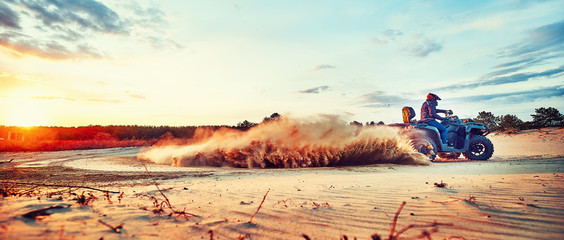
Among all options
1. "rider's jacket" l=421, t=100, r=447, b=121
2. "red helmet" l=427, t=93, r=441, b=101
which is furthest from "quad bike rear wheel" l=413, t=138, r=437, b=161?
"red helmet" l=427, t=93, r=441, b=101

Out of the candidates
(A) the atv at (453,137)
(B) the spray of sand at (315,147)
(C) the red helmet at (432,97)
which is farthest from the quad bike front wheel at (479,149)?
(B) the spray of sand at (315,147)

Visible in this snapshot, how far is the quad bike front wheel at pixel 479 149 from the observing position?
11.7 metres

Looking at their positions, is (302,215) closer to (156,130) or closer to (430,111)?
(430,111)

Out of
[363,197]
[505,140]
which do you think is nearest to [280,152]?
[363,197]

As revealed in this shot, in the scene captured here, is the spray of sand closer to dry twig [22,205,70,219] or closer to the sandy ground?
the sandy ground

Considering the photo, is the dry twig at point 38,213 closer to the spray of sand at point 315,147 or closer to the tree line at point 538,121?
the spray of sand at point 315,147

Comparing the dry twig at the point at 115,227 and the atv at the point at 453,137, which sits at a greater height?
the atv at the point at 453,137

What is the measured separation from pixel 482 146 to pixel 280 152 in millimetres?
8867

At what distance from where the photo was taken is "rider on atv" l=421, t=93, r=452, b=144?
1182 centimetres

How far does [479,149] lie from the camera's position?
12102mm

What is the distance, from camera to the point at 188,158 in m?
12.5

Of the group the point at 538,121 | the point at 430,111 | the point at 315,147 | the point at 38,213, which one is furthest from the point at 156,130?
the point at 538,121

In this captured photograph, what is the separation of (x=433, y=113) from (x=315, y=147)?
559 centimetres

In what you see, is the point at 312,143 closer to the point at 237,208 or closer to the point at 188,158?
the point at 188,158
